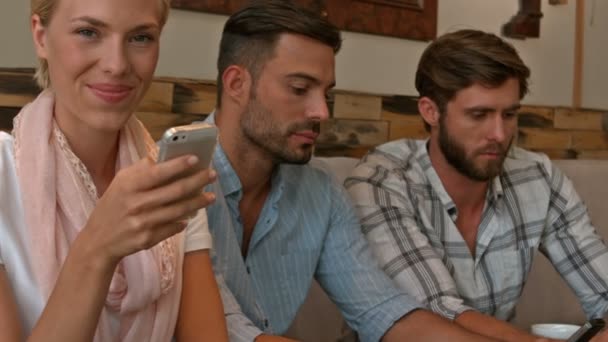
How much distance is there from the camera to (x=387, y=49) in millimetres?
2639

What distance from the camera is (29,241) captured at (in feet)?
3.62

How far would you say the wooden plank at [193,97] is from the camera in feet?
6.93

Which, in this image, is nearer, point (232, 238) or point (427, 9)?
point (232, 238)

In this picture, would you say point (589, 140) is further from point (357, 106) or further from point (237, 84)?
point (237, 84)

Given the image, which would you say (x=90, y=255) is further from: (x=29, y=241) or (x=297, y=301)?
(x=297, y=301)

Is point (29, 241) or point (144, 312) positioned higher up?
point (29, 241)

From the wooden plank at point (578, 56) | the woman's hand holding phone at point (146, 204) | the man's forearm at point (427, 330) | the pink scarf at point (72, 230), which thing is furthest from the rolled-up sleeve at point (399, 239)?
the wooden plank at point (578, 56)

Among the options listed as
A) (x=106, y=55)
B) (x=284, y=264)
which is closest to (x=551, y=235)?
(x=284, y=264)

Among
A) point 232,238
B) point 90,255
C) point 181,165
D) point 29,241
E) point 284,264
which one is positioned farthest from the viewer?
point 284,264

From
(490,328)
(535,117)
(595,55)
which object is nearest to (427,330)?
(490,328)

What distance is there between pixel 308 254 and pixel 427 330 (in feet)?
0.95

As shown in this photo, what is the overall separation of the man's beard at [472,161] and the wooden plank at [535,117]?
0.98 m

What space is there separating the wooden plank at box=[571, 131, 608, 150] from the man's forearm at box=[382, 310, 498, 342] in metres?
1.74

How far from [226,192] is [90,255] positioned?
0.73 metres
